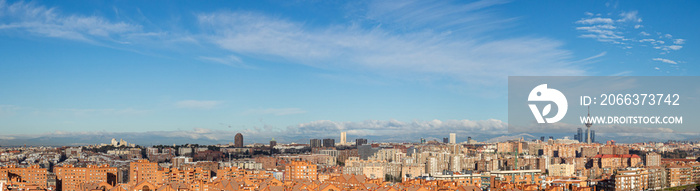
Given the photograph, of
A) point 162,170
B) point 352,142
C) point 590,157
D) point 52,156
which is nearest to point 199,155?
point 52,156

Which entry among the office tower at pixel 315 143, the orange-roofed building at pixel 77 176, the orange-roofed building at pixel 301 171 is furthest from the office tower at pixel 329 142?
the orange-roofed building at pixel 77 176

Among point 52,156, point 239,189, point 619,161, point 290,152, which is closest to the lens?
point 239,189

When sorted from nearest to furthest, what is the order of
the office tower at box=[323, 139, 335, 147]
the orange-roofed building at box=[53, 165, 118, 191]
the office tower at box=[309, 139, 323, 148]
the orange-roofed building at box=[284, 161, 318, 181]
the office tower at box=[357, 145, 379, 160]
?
the orange-roofed building at box=[53, 165, 118, 191], the orange-roofed building at box=[284, 161, 318, 181], the office tower at box=[357, 145, 379, 160], the office tower at box=[323, 139, 335, 147], the office tower at box=[309, 139, 323, 148]

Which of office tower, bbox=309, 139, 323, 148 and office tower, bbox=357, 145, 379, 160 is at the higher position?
office tower, bbox=309, 139, 323, 148

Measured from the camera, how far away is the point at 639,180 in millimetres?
16188

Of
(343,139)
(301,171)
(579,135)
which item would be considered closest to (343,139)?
(343,139)

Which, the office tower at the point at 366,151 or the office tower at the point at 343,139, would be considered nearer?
the office tower at the point at 366,151

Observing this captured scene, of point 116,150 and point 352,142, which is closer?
point 116,150

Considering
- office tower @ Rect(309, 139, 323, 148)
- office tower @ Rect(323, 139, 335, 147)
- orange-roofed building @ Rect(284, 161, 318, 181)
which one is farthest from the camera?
office tower @ Rect(309, 139, 323, 148)

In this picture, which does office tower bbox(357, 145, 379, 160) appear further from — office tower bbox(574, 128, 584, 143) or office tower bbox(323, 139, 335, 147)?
office tower bbox(574, 128, 584, 143)

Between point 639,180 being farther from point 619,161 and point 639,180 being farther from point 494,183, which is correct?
point 619,161

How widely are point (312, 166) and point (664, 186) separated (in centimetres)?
909

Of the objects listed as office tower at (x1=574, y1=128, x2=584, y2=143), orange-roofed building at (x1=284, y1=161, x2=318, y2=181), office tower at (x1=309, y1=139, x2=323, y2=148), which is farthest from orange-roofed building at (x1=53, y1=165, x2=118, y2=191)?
office tower at (x1=574, y1=128, x2=584, y2=143)

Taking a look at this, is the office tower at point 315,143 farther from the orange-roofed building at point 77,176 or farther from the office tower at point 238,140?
the orange-roofed building at point 77,176
